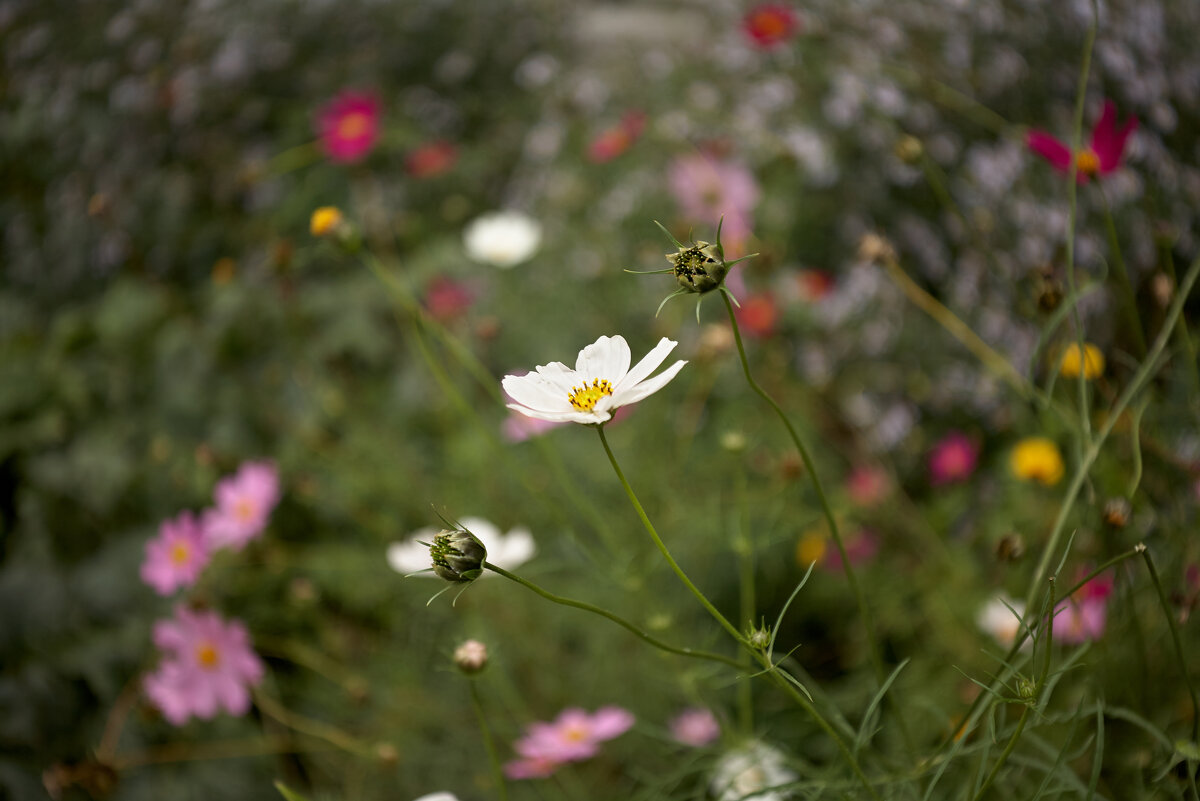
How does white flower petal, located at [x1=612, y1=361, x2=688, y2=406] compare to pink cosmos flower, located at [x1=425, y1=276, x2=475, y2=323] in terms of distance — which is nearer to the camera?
white flower petal, located at [x1=612, y1=361, x2=688, y2=406]

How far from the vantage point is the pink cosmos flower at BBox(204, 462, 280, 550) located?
0.71m

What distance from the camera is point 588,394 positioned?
35 cm

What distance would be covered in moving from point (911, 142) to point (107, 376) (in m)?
0.97

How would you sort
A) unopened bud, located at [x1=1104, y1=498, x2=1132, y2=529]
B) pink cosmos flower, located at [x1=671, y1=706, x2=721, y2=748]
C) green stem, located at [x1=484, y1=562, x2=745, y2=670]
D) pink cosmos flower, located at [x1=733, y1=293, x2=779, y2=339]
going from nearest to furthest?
1. green stem, located at [x1=484, y1=562, x2=745, y2=670]
2. unopened bud, located at [x1=1104, y1=498, x2=1132, y2=529]
3. pink cosmos flower, located at [x1=671, y1=706, x2=721, y2=748]
4. pink cosmos flower, located at [x1=733, y1=293, x2=779, y2=339]

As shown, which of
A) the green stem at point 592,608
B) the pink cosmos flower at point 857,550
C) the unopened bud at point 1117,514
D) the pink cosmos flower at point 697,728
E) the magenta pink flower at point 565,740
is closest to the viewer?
the green stem at point 592,608

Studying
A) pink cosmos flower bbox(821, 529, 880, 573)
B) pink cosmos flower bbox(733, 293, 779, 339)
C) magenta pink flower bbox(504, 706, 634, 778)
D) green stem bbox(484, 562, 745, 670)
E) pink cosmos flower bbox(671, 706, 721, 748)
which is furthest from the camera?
pink cosmos flower bbox(733, 293, 779, 339)

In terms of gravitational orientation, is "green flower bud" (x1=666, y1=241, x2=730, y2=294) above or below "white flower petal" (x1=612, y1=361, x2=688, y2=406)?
above

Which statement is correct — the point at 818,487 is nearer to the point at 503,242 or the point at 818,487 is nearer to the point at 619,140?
the point at 503,242

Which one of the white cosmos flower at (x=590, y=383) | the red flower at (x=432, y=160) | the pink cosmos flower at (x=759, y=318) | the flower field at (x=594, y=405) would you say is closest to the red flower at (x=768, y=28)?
the flower field at (x=594, y=405)

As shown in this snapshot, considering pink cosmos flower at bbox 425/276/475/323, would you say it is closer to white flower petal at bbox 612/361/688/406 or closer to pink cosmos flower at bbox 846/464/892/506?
pink cosmos flower at bbox 846/464/892/506

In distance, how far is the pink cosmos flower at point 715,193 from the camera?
38.2 inches

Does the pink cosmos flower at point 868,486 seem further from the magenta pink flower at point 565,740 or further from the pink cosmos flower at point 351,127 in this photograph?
the pink cosmos flower at point 351,127

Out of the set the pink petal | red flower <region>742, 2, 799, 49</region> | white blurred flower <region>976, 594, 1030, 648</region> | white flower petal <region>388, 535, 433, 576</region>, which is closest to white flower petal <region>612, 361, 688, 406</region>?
white flower petal <region>388, 535, 433, 576</region>

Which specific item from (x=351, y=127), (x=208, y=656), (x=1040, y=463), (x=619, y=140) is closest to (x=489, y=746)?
(x=208, y=656)
